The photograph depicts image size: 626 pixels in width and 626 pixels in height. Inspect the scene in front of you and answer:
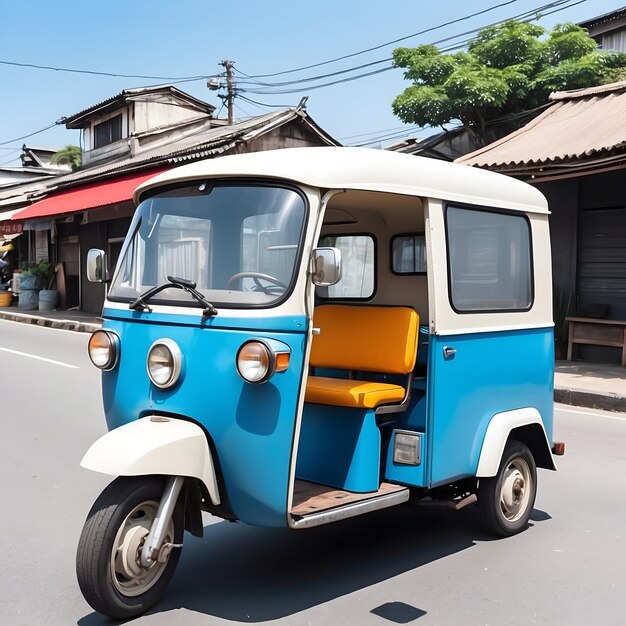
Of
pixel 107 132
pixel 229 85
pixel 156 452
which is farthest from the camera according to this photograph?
pixel 229 85

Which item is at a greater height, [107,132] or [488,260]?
[107,132]

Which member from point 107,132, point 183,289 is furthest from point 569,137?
point 107,132

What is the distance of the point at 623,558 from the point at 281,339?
2472 mm

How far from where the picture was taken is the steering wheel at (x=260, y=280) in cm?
373

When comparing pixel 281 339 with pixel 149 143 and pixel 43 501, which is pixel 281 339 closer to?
pixel 43 501

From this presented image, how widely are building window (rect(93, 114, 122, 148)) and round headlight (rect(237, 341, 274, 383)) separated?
27000mm

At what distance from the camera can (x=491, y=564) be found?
4.39 meters

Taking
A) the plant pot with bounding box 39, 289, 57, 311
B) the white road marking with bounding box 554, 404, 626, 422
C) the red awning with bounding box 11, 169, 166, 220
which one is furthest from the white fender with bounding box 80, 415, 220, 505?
the plant pot with bounding box 39, 289, 57, 311

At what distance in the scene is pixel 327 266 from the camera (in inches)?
144

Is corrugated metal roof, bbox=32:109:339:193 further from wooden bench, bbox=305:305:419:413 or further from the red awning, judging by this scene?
wooden bench, bbox=305:305:419:413

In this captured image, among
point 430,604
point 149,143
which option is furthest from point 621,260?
point 149,143

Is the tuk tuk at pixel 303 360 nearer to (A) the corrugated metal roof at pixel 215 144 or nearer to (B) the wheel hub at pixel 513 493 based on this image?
(B) the wheel hub at pixel 513 493

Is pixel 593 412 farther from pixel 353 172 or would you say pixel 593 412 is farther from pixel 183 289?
pixel 183 289

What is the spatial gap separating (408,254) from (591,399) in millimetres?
5205
